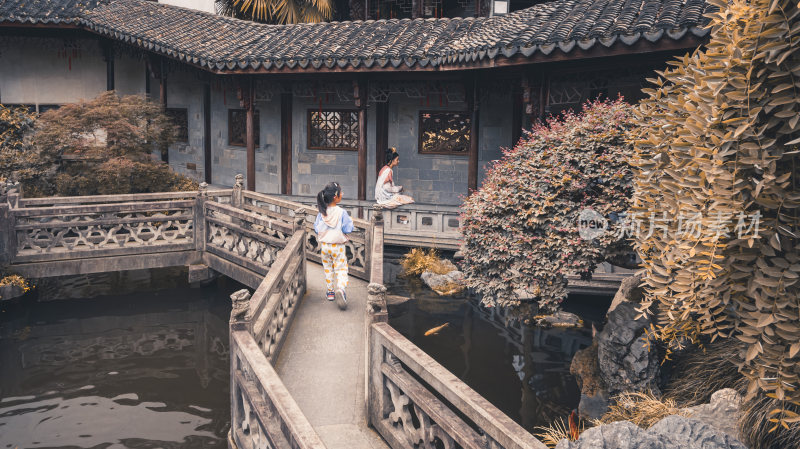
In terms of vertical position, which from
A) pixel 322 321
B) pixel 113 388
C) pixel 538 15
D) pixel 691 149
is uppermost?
pixel 538 15

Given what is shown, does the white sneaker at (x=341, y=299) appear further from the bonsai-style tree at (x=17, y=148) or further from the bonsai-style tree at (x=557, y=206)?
the bonsai-style tree at (x=17, y=148)

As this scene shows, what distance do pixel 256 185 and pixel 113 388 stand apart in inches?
357

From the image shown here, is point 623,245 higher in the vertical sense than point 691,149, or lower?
lower

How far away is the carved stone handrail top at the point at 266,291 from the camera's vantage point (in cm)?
609

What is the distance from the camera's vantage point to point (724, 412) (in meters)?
5.32

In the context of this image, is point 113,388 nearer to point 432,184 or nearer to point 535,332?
point 535,332

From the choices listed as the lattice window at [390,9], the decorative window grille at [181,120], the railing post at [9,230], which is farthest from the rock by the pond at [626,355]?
the decorative window grille at [181,120]

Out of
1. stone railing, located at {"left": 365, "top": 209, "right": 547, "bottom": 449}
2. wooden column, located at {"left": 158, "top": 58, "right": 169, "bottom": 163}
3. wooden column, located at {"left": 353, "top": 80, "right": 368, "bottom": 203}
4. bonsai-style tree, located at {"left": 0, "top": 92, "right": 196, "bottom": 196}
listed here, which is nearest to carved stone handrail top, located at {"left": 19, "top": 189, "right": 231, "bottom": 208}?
bonsai-style tree, located at {"left": 0, "top": 92, "right": 196, "bottom": 196}

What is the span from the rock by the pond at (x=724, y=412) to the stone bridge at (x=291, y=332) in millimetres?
1927

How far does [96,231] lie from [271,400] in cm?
863

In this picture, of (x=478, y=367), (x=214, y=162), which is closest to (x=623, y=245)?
(x=478, y=367)

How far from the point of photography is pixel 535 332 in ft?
35.2

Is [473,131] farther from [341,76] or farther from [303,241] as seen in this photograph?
[303,241]

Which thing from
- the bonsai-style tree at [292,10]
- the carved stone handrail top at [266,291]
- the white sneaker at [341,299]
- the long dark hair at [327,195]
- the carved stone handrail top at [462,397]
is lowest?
the white sneaker at [341,299]
